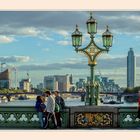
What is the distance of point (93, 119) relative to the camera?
17438 millimetres

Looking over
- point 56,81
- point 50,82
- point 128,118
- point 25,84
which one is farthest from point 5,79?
point 128,118

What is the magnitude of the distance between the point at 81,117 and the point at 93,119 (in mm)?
346

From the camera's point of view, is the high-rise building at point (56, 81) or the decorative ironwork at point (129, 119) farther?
the high-rise building at point (56, 81)

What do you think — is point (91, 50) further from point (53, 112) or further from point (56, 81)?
point (56, 81)

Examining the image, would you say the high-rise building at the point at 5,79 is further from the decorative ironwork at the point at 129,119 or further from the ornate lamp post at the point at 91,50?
the decorative ironwork at the point at 129,119

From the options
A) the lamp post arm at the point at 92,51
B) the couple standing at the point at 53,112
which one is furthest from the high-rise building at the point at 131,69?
the couple standing at the point at 53,112

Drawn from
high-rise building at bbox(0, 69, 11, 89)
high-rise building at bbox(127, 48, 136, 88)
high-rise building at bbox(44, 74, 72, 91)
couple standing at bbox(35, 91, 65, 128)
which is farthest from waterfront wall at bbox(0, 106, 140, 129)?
high-rise building at bbox(0, 69, 11, 89)

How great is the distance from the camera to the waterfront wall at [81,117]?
17.4m

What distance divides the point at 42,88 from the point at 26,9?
7590 millimetres

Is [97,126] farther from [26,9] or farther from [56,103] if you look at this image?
[26,9]
